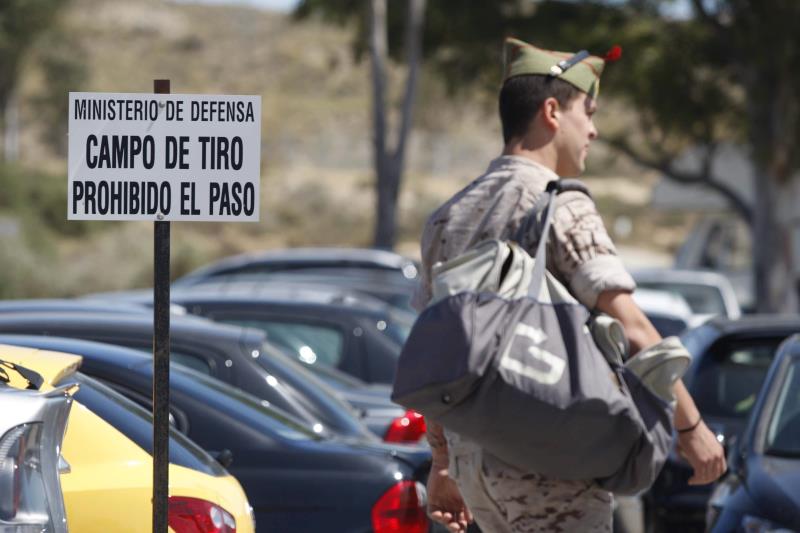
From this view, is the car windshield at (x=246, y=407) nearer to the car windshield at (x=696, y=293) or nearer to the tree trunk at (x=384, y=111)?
the car windshield at (x=696, y=293)

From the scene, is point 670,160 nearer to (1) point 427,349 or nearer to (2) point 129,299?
(2) point 129,299

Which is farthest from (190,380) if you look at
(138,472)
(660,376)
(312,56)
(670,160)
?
(312,56)

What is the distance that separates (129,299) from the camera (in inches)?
450

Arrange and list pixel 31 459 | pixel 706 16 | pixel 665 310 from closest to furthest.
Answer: pixel 31 459
pixel 665 310
pixel 706 16

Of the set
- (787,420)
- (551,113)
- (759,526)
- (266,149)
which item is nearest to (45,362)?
(551,113)

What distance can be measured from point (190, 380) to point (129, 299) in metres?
5.95

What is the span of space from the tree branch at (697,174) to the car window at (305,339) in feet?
44.5

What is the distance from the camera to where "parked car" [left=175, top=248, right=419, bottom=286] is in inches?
741

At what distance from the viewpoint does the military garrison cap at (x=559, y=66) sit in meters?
3.74

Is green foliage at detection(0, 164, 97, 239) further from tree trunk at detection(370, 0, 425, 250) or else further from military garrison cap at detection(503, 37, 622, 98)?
military garrison cap at detection(503, 37, 622, 98)

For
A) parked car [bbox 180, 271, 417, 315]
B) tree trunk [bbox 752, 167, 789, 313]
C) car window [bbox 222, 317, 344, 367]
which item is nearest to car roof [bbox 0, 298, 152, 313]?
car window [bbox 222, 317, 344, 367]

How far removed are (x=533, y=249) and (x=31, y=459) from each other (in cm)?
133

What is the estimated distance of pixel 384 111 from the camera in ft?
81.2

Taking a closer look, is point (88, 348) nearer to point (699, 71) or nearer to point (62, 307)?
point (62, 307)
